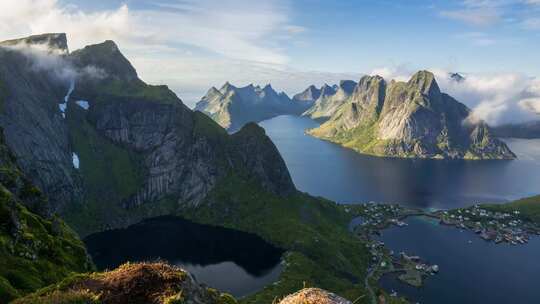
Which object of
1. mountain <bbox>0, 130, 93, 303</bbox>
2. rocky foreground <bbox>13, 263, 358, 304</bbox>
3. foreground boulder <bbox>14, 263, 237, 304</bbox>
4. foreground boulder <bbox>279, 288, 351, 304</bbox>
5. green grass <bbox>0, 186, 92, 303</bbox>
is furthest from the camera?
mountain <bbox>0, 130, 93, 303</bbox>

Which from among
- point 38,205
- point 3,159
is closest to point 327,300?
point 38,205

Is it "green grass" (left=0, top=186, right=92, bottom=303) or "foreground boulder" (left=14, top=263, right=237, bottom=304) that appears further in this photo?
"green grass" (left=0, top=186, right=92, bottom=303)

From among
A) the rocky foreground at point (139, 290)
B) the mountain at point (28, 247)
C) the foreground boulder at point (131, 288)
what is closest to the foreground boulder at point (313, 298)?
the rocky foreground at point (139, 290)

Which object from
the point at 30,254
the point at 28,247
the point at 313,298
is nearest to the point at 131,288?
the point at 313,298

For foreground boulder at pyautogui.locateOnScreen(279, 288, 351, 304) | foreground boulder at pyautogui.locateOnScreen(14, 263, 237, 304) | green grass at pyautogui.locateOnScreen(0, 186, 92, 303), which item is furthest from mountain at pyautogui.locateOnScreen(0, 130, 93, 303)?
foreground boulder at pyautogui.locateOnScreen(279, 288, 351, 304)

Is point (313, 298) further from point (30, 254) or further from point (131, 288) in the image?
point (30, 254)

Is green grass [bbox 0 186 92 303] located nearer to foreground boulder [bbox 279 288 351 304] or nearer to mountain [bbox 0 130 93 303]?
mountain [bbox 0 130 93 303]

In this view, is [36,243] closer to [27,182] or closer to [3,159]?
[27,182]
